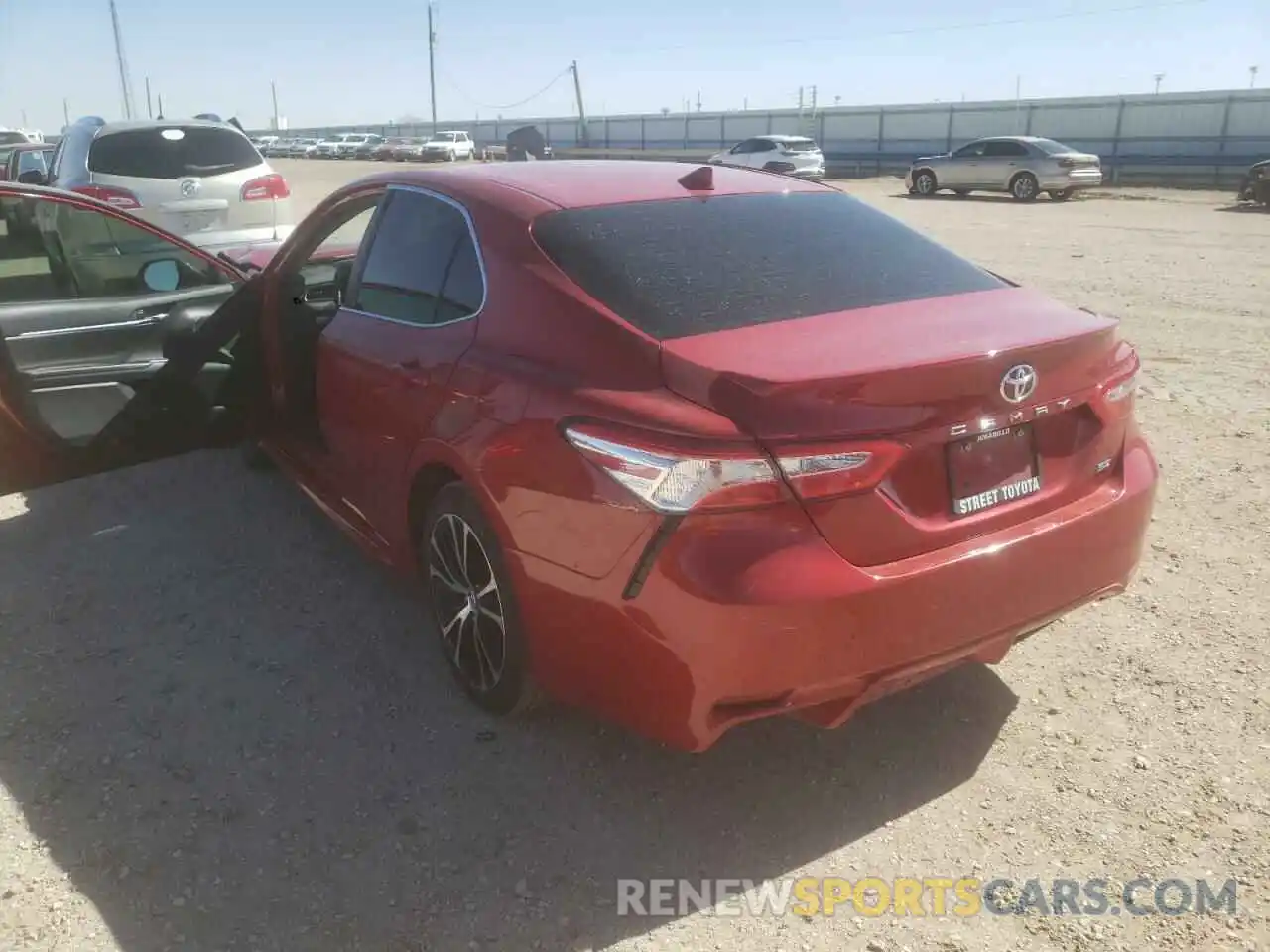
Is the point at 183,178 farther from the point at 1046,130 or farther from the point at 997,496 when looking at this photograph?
the point at 1046,130

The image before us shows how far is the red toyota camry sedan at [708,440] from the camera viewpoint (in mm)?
2363

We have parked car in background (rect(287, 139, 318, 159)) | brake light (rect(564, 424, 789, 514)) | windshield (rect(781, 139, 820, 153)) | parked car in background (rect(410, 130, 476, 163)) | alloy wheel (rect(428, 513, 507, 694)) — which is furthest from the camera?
parked car in background (rect(287, 139, 318, 159))

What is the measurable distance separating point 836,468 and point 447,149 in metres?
55.2

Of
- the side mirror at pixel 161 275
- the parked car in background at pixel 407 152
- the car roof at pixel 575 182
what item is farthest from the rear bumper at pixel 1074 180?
the parked car in background at pixel 407 152

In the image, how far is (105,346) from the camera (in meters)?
4.48

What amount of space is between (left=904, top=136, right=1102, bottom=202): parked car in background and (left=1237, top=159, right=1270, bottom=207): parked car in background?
10.7ft

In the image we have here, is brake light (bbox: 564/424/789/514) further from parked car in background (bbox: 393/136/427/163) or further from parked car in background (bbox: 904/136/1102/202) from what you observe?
parked car in background (bbox: 393/136/427/163)

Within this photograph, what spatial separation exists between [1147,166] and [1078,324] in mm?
33464

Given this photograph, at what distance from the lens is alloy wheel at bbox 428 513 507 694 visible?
10.1 feet

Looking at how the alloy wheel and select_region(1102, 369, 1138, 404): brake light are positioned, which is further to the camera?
the alloy wheel

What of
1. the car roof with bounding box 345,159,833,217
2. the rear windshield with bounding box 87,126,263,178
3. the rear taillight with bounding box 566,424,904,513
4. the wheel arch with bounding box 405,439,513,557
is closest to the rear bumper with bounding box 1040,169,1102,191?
the rear windshield with bounding box 87,126,263,178

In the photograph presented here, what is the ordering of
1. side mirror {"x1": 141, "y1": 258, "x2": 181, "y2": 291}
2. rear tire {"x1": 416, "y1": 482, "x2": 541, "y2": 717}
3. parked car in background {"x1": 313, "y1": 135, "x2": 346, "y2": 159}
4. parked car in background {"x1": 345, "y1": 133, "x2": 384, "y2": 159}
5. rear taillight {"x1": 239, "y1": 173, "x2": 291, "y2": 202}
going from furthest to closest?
parked car in background {"x1": 313, "y1": 135, "x2": 346, "y2": 159}, parked car in background {"x1": 345, "y1": 133, "x2": 384, "y2": 159}, rear taillight {"x1": 239, "y1": 173, "x2": 291, "y2": 202}, side mirror {"x1": 141, "y1": 258, "x2": 181, "y2": 291}, rear tire {"x1": 416, "y1": 482, "x2": 541, "y2": 717}

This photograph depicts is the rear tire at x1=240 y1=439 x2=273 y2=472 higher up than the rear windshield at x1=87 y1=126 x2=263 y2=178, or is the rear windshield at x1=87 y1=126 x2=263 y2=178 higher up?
the rear windshield at x1=87 y1=126 x2=263 y2=178

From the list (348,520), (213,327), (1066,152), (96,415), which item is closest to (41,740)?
(348,520)
